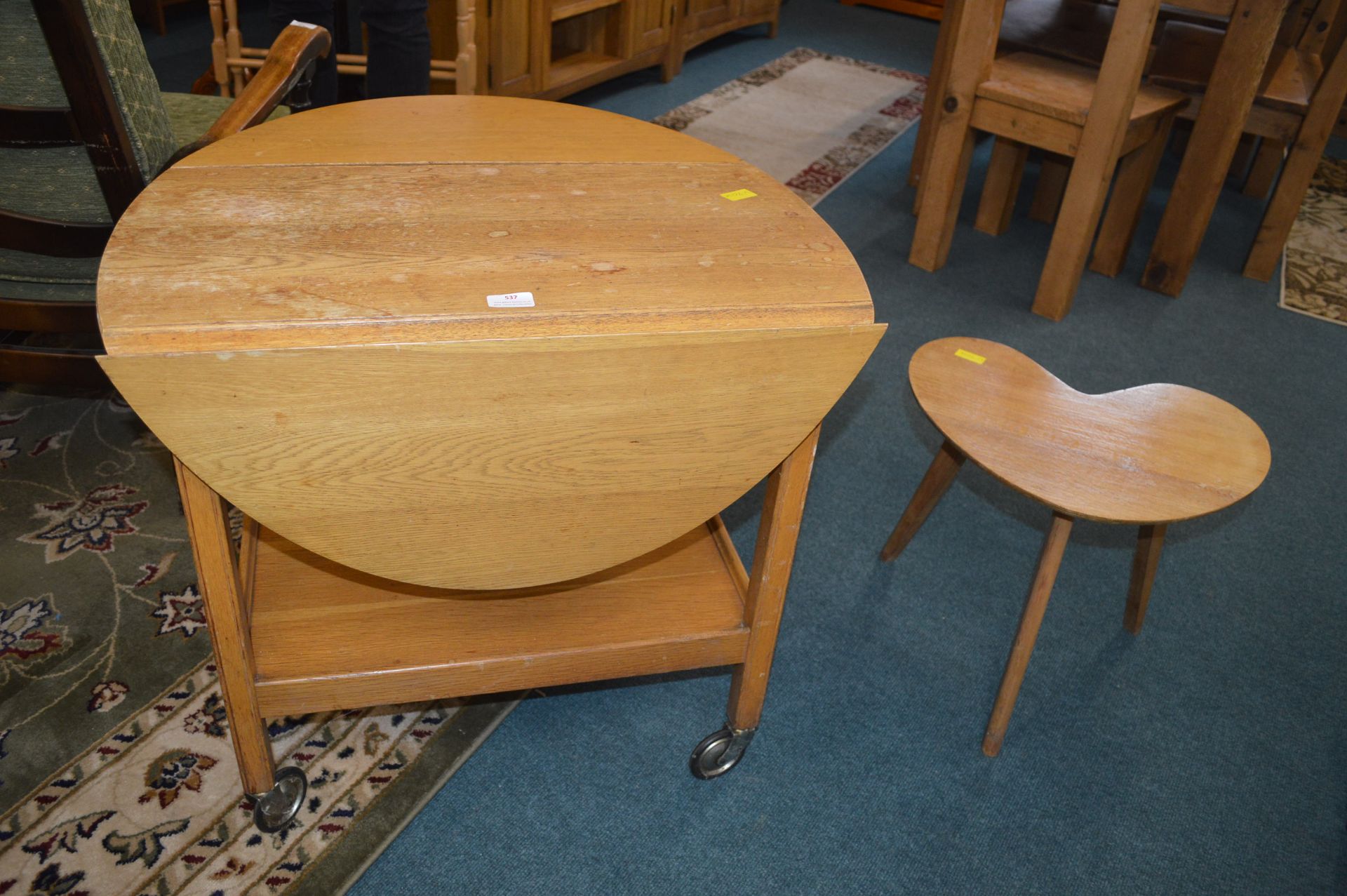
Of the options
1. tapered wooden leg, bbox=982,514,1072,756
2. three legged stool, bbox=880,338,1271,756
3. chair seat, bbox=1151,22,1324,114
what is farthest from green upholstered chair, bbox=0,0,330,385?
chair seat, bbox=1151,22,1324,114

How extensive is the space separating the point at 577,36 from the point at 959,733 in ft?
9.80

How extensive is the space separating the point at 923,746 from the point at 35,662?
4.23 ft

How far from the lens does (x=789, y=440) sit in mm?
1123

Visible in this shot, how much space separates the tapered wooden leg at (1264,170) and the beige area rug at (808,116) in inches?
46.9

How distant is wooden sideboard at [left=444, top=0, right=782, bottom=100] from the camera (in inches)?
117

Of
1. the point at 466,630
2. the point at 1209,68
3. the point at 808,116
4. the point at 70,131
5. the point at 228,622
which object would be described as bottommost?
the point at 808,116

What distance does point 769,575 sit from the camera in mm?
1241

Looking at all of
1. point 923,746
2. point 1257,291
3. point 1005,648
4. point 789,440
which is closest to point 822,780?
point 923,746

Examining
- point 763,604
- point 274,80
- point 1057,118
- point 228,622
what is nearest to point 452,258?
point 228,622

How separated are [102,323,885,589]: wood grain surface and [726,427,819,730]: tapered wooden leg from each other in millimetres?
59

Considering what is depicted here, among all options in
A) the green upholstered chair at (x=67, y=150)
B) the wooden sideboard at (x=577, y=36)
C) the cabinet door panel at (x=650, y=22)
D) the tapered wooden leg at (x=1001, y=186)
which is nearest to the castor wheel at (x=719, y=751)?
the green upholstered chair at (x=67, y=150)

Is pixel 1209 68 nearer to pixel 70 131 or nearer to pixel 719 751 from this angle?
pixel 719 751

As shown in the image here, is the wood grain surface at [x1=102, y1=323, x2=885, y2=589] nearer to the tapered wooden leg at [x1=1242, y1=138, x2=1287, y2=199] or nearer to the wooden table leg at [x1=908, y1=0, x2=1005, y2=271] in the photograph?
the wooden table leg at [x1=908, y1=0, x2=1005, y2=271]

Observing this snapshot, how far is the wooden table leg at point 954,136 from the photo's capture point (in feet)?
7.96
